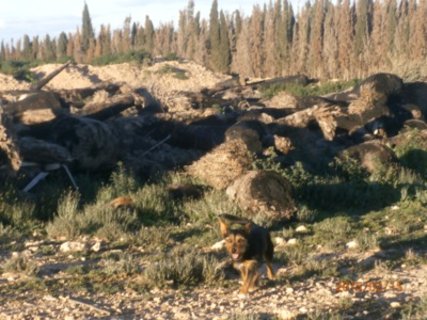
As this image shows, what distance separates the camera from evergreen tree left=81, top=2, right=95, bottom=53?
60.7 metres

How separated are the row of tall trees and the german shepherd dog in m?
24.3

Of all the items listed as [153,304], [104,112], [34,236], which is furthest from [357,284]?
[104,112]

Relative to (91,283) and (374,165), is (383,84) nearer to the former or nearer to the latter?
(374,165)

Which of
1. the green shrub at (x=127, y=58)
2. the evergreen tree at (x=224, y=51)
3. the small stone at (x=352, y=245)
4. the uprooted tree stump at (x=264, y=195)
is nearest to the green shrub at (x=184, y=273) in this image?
the small stone at (x=352, y=245)

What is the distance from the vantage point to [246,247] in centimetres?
760

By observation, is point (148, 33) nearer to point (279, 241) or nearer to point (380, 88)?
point (380, 88)

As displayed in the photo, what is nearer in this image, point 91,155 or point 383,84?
point 91,155

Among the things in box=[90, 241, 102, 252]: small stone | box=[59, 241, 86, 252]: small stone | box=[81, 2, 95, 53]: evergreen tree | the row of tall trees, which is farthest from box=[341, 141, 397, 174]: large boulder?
box=[81, 2, 95, 53]: evergreen tree

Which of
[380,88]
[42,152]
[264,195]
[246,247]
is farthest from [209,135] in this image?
[246,247]

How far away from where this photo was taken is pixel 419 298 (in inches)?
291

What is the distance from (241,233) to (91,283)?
1.54m

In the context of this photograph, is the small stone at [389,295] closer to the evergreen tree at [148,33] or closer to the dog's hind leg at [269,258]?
the dog's hind leg at [269,258]

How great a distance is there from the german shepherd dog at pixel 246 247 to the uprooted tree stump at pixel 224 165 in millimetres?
5170

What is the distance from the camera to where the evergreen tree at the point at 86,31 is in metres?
60.7
